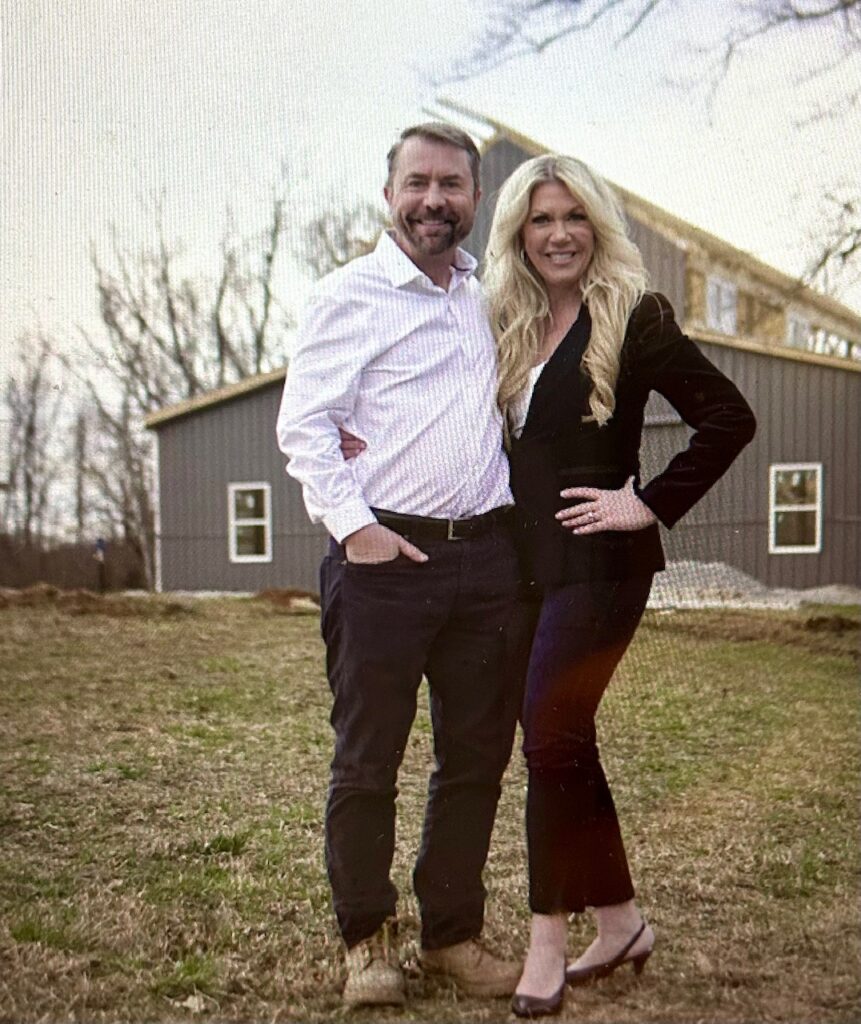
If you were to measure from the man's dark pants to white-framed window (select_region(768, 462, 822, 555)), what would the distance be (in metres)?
2.61

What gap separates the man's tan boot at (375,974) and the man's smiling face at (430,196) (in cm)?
143

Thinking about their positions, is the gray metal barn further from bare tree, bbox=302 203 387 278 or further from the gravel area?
bare tree, bbox=302 203 387 278

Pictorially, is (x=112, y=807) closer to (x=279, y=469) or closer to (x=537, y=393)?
(x=537, y=393)

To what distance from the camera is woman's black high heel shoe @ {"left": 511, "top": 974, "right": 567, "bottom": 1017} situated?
2.26 metres

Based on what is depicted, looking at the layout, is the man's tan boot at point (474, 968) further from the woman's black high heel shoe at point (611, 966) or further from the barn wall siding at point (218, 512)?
the barn wall siding at point (218, 512)

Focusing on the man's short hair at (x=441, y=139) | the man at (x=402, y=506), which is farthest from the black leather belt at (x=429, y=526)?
the man's short hair at (x=441, y=139)

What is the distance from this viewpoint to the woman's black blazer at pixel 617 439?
230cm

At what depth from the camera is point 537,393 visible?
91.6 inches

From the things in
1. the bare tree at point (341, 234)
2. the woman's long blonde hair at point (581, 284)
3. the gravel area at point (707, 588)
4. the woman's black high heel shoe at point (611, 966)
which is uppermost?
the bare tree at point (341, 234)

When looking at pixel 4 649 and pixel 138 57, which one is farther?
pixel 4 649

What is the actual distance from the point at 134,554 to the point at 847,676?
6377 mm

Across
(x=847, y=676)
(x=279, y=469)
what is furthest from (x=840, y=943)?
(x=279, y=469)

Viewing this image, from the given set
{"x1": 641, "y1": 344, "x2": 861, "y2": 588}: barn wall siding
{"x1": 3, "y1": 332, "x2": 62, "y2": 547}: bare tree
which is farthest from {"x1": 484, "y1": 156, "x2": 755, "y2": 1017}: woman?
{"x1": 3, "y1": 332, "x2": 62, "y2": 547}: bare tree

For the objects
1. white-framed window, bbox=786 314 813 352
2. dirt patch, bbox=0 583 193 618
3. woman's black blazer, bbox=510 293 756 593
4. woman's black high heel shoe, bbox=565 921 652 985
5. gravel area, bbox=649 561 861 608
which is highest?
white-framed window, bbox=786 314 813 352
